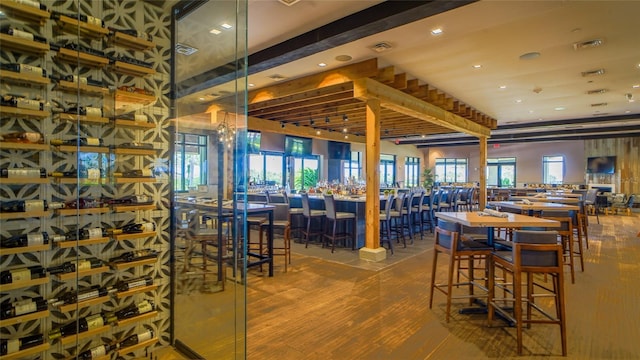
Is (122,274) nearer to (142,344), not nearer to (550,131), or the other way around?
(142,344)

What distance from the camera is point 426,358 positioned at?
8.05 ft

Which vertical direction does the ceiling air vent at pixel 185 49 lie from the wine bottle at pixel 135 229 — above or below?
above

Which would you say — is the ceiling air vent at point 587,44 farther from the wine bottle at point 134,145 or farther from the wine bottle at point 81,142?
the wine bottle at point 81,142

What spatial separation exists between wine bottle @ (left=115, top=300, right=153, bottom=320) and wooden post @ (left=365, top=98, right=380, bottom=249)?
3.44 metres

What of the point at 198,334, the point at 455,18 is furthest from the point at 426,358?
the point at 455,18

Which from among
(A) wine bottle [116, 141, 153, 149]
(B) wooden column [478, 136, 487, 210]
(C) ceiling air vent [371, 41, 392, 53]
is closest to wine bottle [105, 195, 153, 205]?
(A) wine bottle [116, 141, 153, 149]

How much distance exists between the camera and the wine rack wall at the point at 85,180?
1.94 m

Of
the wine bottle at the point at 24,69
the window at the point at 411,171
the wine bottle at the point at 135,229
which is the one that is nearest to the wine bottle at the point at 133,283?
the wine bottle at the point at 135,229

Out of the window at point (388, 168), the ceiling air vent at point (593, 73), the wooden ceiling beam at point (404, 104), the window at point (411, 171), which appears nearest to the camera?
the wooden ceiling beam at point (404, 104)

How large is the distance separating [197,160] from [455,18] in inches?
118

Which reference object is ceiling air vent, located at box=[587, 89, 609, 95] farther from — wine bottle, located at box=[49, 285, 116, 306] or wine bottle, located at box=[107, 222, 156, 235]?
wine bottle, located at box=[49, 285, 116, 306]

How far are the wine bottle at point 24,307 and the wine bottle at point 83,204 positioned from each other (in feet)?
1.89

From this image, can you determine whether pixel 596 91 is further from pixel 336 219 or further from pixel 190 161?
pixel 190 161

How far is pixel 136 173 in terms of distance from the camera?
2463 millimetres
